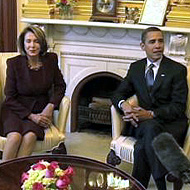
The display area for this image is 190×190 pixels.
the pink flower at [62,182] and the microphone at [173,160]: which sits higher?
the microphone at [173,160]

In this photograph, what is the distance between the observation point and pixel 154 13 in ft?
11.8

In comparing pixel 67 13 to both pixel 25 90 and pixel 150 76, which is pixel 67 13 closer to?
pixel 25 90

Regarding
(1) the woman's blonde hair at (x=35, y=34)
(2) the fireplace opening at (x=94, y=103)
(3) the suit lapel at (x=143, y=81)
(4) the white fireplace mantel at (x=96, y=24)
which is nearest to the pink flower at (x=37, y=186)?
(3) the suit lapel at (x=143, y=81)

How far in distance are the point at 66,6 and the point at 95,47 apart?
0.49 metres

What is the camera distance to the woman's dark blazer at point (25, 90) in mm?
2965

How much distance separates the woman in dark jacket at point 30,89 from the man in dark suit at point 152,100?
1.78 ft

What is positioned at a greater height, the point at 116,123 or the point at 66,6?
the point at 66,6

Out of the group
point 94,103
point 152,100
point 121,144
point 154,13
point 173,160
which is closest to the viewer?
point 173,160

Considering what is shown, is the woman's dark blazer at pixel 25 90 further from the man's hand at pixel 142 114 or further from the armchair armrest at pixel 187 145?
the armchair armrest at pixel 187 145

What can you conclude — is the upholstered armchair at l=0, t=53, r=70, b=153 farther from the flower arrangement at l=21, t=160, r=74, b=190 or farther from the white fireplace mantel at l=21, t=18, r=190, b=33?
the flower arrangement at l=21, t=160, r=74, b=190

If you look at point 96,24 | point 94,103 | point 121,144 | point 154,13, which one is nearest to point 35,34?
point 96,24

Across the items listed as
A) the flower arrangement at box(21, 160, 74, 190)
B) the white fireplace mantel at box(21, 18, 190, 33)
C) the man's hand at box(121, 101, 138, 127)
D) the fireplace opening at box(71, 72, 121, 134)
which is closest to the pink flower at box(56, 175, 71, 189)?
the flower arrangement at box(21, 160, 74, 190)

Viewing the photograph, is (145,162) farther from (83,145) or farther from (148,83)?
(83,145)

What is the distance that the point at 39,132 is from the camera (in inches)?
113
